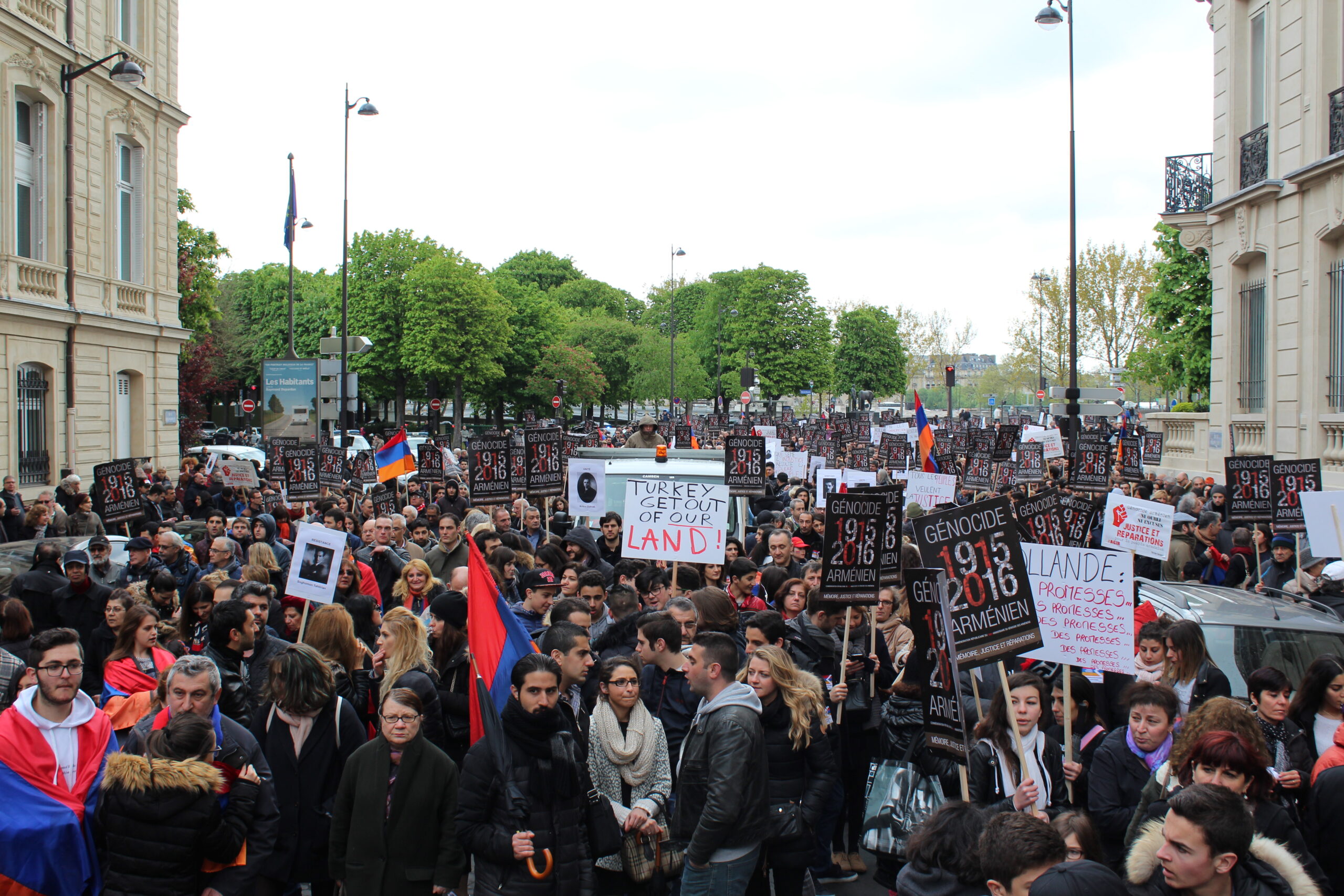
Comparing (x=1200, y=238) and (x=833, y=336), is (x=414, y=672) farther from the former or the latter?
(x=833, y=336)

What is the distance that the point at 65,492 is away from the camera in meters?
15.9

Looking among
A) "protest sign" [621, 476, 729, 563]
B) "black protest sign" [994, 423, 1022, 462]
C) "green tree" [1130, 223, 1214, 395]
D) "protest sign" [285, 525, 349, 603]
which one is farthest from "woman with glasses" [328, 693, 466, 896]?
"green tree" [1130, 223, 1214, 395]

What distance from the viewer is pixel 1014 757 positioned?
16.7 ft

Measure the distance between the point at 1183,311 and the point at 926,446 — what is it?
1776cm

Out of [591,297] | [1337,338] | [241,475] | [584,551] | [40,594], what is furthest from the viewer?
[591,297]

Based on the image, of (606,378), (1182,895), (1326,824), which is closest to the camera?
(1182,895)

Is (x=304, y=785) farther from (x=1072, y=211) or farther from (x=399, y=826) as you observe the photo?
(x=1072, y=211)

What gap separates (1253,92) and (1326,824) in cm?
2070

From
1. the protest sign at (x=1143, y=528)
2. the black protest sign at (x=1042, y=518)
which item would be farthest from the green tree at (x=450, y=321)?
the black protest sign at (x=1042, y=518)

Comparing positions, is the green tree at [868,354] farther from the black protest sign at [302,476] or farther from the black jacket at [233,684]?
the black jacket at [233,684]

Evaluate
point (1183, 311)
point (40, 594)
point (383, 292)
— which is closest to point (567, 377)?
point (383, 292)

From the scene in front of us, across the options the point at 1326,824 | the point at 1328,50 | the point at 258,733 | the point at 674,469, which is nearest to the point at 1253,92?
the point at 1328,50

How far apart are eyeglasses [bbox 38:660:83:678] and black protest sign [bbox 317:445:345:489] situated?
40.4 ft

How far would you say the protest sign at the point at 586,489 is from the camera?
1246cm
